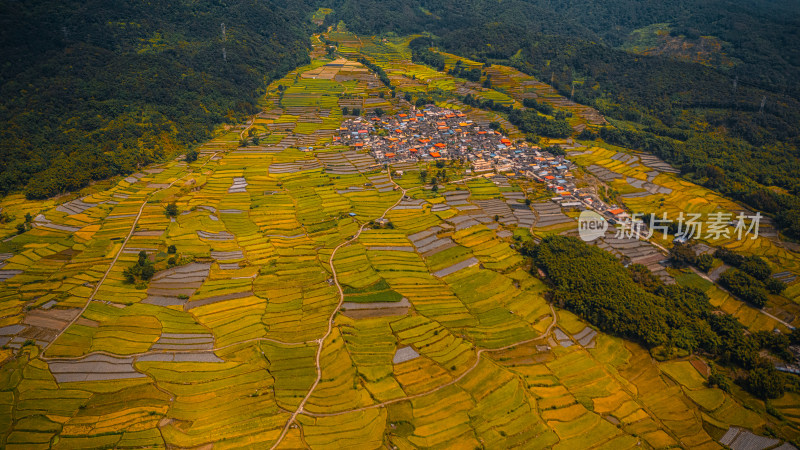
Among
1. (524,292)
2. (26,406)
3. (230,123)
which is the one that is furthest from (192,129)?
(524,292)

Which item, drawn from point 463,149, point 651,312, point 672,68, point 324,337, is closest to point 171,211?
point 324,337

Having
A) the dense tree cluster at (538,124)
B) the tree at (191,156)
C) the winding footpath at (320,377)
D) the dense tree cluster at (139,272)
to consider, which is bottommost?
the winding footpath at (320,377)

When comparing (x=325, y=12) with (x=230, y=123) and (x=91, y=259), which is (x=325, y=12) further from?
(x=91, y=259)

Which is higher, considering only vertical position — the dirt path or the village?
the village

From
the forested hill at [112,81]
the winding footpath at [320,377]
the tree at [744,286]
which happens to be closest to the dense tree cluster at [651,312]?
the winding footpath at [320,377]

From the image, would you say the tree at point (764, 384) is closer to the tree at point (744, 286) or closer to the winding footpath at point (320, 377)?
the tree at point (744, 286)

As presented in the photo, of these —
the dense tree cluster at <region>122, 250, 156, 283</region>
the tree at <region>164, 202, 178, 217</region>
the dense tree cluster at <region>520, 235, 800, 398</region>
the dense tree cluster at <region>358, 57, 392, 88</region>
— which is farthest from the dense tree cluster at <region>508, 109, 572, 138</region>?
the dense tree cluster at <region>122, 250, 156, 283</region>

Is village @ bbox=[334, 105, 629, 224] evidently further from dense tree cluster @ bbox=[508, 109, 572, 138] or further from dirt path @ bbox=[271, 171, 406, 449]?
dirt path @ bbox=[271, 171, 406, 449]
